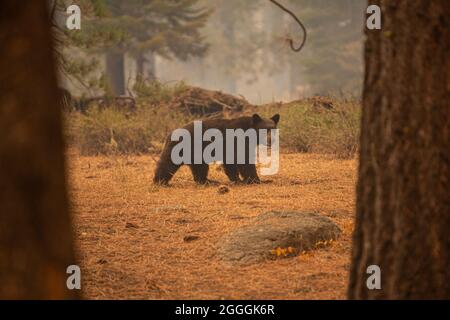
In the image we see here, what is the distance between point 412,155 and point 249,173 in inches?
258

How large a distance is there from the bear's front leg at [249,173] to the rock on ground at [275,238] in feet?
12.5

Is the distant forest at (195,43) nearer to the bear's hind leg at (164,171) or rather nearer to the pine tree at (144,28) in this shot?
the pine tree at (144,28)

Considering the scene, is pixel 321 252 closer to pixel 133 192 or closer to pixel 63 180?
pixel 63 180

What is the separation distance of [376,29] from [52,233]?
1928mm

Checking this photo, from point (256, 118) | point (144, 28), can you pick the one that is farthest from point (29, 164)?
point (144, 28)

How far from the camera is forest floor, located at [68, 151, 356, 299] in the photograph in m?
4.61

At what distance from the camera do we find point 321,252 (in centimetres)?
543

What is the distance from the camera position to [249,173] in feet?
31.9

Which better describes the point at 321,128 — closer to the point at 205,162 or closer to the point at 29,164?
the point at 205,162

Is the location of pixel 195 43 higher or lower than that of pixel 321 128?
higher

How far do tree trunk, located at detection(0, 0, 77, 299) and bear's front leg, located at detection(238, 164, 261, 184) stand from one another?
726 centimetres

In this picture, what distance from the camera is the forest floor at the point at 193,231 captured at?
4.61m

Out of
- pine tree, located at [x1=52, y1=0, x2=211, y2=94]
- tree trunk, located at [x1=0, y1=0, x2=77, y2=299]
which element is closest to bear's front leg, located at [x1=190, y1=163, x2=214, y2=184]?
tree trunk, located at [x1=0, y1=0, x2=77, y2=299]
